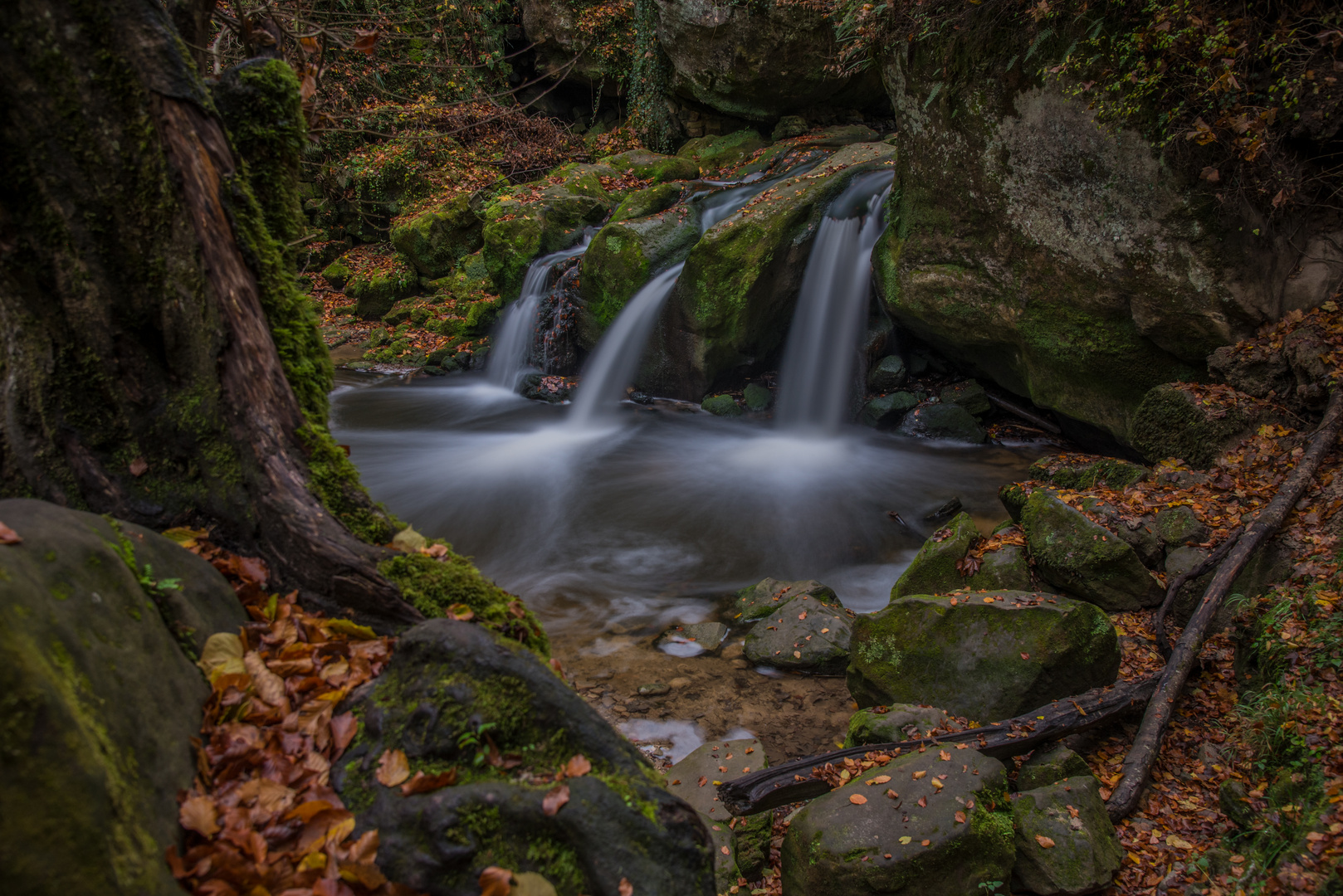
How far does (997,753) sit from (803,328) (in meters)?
8.51

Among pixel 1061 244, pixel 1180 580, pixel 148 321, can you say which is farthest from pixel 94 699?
pixel 1061 244

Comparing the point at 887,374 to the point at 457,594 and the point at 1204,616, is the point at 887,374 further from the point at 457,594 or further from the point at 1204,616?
the point at 457,594

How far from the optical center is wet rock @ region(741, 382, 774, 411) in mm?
11844

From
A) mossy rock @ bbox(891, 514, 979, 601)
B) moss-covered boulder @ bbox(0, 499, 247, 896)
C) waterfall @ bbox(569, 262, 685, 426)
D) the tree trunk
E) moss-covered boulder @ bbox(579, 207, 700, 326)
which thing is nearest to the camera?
moss-covered boulder @ bbox(0, 499, 247, 896)

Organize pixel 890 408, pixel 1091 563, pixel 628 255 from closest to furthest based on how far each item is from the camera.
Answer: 1. pixel 1091 563
2. pixel 890 408
3. pixel 628 255

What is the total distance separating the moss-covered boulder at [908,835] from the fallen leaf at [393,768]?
211 centimetres

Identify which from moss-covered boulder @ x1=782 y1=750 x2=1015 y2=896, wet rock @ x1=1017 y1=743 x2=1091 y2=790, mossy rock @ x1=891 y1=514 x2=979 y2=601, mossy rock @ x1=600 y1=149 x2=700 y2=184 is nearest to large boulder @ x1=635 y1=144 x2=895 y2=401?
mossy rock @ x1=600 y1=149 x2=700 y2=184

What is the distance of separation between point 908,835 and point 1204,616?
111 inches

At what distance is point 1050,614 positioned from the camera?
4301 millimetres

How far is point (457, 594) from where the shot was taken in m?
2.68

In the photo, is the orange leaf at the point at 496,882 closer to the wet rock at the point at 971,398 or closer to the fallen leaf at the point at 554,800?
the fallen leaf at the point at 554,800

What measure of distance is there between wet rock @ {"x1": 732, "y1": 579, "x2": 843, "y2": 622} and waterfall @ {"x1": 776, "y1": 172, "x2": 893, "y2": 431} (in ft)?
16.7

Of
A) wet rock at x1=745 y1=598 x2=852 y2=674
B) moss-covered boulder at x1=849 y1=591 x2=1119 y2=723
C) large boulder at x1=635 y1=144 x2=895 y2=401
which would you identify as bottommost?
wet rock at x1=745 y1=598 x2=852 y2=674

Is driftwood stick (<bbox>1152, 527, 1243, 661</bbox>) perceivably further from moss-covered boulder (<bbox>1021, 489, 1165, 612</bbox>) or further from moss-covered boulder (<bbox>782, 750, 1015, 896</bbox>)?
moss-covered boulder (<bbox>782, 750, 1015, 896</bbox>)
